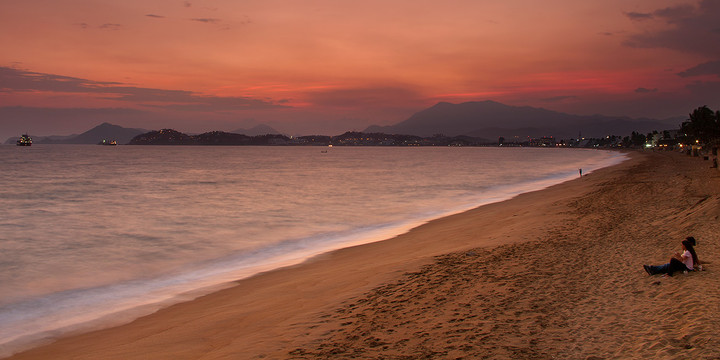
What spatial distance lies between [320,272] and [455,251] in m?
3.98

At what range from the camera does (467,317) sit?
7793mm

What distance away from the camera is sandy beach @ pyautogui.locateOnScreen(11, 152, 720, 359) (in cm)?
671

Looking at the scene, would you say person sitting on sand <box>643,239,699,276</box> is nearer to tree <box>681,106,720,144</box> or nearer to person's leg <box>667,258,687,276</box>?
person's leg <box>667,258,687,276</box>

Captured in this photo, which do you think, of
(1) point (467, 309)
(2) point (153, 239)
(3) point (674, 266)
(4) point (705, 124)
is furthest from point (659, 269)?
(4) point (705, 124)

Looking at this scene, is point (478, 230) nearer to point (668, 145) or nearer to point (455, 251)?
point (455, 251)

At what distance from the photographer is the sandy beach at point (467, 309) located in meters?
6.71

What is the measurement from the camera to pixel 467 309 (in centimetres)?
820

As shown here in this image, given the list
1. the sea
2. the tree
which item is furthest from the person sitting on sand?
the tree

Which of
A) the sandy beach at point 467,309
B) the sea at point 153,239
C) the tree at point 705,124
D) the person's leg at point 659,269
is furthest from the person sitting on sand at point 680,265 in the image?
the tree at point 705,124

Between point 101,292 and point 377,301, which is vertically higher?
point 377,301

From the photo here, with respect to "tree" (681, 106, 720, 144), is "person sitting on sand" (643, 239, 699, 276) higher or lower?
lower

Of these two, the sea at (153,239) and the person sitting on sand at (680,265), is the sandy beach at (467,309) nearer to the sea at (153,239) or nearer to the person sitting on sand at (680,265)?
the person sitting on sand at (680,265)

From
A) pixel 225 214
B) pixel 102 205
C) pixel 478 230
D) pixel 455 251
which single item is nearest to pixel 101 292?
pixel 455 251

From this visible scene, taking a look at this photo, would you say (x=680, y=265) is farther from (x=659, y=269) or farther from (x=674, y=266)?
(x=659, y=269)
